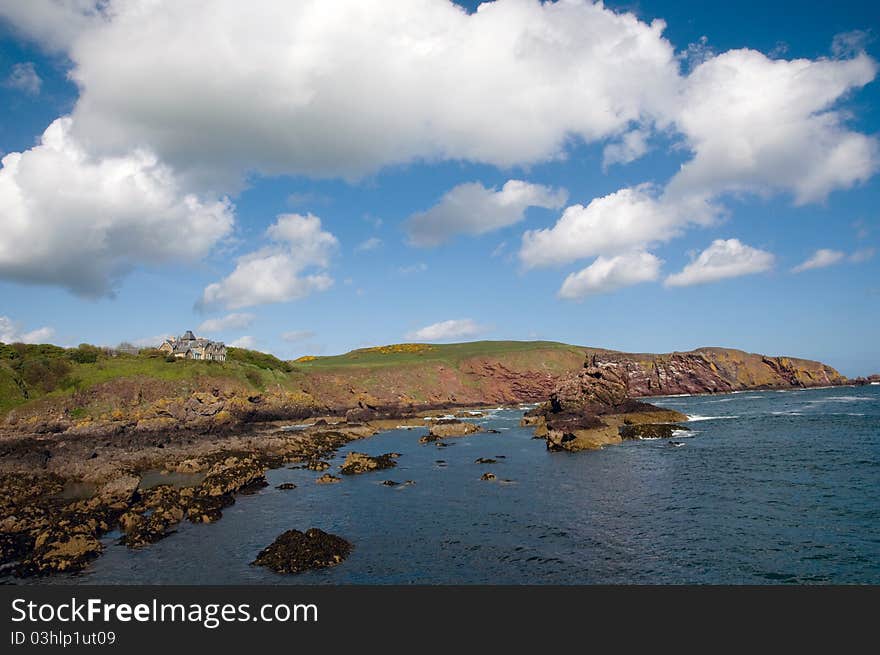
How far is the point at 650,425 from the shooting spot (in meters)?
65.0

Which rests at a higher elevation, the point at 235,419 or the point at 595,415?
the point at 235,419

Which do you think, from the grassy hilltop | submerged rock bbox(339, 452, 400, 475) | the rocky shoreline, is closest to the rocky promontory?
the rocky shoreline

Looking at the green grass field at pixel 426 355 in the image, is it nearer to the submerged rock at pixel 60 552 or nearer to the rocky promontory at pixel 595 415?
the rocky promontory at pixel 595 415

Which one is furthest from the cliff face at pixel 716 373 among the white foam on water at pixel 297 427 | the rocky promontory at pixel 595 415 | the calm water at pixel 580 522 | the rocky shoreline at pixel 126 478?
the calm water at pixel 580 522

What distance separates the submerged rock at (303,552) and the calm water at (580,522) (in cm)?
76

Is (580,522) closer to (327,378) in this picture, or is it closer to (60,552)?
(60,552)

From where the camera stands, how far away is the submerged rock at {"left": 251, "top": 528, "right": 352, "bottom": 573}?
2223cm

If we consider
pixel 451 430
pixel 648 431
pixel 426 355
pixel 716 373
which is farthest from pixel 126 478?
pixel 716 373

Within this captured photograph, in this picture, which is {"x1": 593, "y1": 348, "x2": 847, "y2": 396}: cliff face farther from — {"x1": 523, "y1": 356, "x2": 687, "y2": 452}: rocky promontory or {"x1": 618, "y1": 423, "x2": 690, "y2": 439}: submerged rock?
{"x1": 618, "y1": 423, "x2": 690, "y2": 439}: submerged rock

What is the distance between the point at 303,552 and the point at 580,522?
49.2 feet

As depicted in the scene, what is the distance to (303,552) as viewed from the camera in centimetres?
2309
